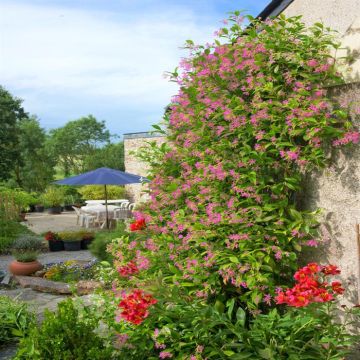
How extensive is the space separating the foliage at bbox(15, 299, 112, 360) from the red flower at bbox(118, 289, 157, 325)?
1.33ft

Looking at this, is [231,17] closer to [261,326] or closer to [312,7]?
[312,7]

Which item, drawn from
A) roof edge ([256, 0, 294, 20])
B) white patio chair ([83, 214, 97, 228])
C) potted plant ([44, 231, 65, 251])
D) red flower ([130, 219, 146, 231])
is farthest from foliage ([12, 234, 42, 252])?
roof edge ([256, 0, 294, 20])

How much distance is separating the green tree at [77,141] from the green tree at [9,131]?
206 inches

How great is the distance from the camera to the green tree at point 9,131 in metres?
24.8

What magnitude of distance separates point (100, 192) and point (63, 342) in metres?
20.7

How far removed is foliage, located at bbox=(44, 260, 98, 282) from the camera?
7953 mm

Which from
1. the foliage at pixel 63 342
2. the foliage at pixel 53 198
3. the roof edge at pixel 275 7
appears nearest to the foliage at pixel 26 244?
the roof edge at pixel 275 7

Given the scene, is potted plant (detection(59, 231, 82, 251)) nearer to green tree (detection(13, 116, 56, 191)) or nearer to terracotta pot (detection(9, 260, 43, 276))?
terracotta pot (detection(9, 260, 43, 276))

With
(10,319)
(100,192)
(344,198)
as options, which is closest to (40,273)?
(10,319)

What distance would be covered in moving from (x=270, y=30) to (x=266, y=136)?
0.90m

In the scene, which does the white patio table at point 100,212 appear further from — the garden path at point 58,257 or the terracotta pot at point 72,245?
the garden path at point 58,257

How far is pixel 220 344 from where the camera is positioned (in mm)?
3186

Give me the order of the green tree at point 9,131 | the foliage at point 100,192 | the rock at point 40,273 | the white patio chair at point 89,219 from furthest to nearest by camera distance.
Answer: the green tree at point 9,131, the foliage at point 100,192, the white patio chair at point 89,219, the rock at point 40,273

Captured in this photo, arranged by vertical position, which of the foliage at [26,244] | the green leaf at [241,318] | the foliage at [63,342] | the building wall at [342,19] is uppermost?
the building wall at [342,19]
